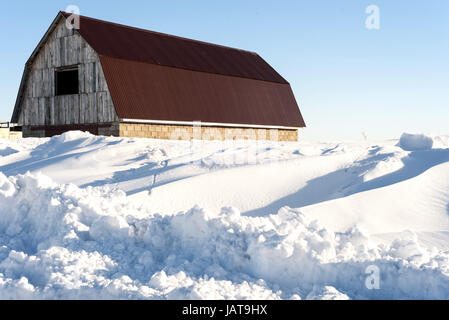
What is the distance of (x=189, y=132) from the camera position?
2466 centimetres

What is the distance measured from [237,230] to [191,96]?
1869 centimetres

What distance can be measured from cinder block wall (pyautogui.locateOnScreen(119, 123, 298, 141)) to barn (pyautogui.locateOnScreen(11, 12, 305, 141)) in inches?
1.7

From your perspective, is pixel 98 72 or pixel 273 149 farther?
pixel 98 72

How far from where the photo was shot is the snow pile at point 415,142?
45.7 ft

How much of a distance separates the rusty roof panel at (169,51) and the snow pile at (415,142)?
13302 mm

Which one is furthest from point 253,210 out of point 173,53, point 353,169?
point 173,53

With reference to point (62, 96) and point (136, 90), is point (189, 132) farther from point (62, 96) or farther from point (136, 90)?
point (62, 96)

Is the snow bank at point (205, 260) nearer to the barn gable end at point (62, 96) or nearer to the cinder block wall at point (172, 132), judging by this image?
the cinder block wall at point (172, 132)

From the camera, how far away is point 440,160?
11875 millimetres

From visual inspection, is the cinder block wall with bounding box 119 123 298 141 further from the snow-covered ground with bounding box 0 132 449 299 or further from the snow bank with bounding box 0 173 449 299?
the snow bank with bounding box 0 173 449 299

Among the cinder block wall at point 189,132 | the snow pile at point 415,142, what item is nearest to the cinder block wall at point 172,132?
the cinder block wall at point 189,132

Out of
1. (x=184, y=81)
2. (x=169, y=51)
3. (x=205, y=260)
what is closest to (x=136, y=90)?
(x=184, y=81)

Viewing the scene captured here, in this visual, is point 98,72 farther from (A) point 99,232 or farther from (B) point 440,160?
(A) point 99,232

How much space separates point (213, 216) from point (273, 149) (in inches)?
267
